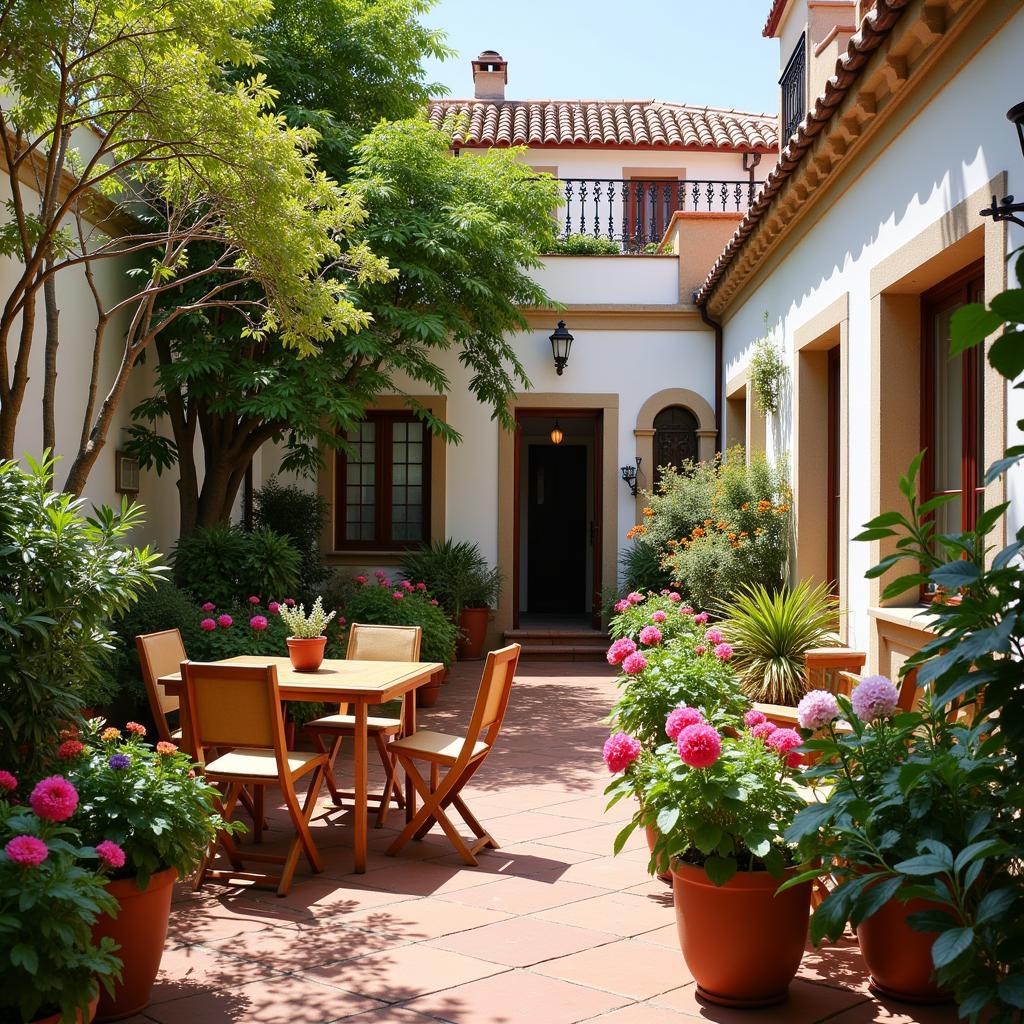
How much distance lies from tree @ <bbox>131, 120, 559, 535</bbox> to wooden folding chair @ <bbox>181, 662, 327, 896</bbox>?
4.16 metres

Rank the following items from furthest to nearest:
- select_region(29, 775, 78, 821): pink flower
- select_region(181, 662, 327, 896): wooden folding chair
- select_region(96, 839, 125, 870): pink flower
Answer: select_region(181, 662, 327, 896): wooden folding chair → select_region(96, 839, 125, 870): pink flower → select_region(29, 775, 78, 821): pink flower

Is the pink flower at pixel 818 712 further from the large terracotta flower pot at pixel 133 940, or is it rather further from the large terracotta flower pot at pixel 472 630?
the large terracotta flower pot at pixel 472 630

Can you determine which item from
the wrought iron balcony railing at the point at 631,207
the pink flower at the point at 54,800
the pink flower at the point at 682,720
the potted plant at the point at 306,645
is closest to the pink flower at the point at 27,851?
the pink flower at the point at 54,800

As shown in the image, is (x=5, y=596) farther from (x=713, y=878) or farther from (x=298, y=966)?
(x=713, y=878)

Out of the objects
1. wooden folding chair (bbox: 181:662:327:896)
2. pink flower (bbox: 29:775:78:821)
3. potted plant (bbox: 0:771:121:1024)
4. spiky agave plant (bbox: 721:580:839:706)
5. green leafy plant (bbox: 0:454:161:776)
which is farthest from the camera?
spiky agave plant (bbox: 721:580:839:706)

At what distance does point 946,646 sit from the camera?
2270 mm

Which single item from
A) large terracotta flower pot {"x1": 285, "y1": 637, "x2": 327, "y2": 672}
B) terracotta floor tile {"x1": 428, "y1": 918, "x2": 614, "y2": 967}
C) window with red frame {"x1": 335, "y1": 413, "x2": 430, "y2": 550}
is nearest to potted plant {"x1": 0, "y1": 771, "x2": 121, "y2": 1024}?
terracotta floor tile {"x1": 428, "y1": 918, "x2": 614, "y2": 967}

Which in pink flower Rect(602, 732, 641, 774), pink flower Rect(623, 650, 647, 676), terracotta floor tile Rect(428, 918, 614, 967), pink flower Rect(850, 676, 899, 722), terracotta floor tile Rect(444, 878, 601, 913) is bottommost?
terracotta floor tile Rect(444, 878, 601, 913)

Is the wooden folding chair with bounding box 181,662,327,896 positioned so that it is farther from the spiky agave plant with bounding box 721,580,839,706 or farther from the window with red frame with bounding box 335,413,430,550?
the window with red frame with bounding box 335,413,430,550

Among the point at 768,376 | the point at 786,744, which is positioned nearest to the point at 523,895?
the point at 786,744

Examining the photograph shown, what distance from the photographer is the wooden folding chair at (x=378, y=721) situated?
5398mm

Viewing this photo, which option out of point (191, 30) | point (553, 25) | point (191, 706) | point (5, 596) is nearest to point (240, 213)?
point (191, 30)

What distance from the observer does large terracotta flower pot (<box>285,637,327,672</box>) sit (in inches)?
201

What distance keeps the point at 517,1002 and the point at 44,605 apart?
1892 millimetres
